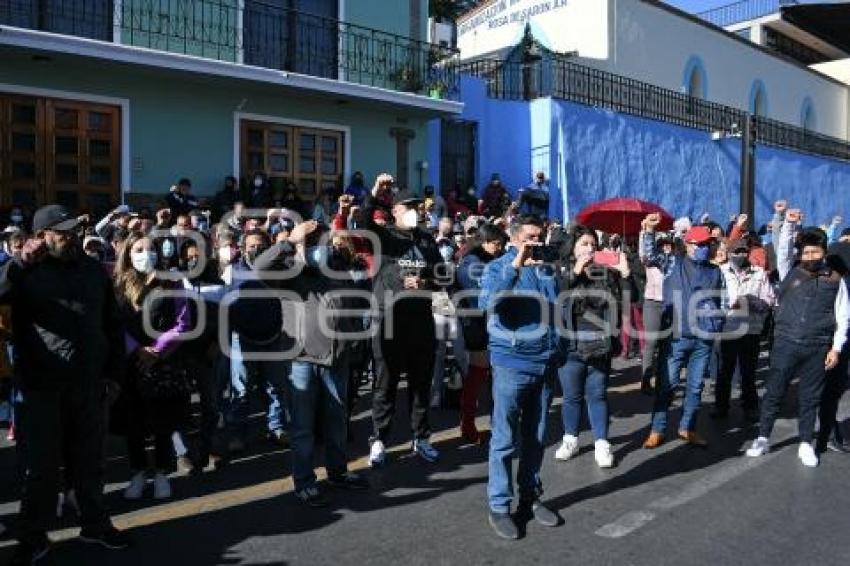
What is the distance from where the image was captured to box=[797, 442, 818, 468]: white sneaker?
6.39 m

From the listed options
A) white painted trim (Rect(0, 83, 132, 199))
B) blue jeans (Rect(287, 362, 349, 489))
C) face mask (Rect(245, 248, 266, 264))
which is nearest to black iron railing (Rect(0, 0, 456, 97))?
white painted trim (Rect(0, 83, 132, 199))

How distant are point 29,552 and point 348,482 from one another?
204 cm

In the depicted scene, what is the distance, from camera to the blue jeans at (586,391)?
21.0 feet

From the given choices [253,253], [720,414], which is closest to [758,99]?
[720,414]

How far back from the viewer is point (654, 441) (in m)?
6.85

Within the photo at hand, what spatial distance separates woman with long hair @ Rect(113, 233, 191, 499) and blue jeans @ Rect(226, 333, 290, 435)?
3.04 feet

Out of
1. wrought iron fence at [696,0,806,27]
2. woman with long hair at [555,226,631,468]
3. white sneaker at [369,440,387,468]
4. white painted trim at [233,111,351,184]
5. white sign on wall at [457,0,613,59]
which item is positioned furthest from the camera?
wrought iron fence at [696,0,806,27]

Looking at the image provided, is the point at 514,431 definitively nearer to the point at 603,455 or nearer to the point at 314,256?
the point at 603,455

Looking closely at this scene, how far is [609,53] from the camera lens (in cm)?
2119

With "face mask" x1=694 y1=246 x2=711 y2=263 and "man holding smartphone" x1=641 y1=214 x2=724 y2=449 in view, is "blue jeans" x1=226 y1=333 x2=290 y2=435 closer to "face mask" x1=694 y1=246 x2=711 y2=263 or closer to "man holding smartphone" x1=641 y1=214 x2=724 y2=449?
"man holding smartphone" x1=641 y1=214 x2=724 y2=449

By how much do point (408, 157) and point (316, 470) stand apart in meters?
11.3

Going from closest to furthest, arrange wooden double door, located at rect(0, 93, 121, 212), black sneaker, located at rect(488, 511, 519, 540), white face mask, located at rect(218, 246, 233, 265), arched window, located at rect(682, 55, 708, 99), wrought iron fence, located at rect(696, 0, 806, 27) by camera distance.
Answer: black sneaker, located at rect(488, 511, 519, 540)
white face mask, located at rect(218, 246, 233, 265)
wooden double door, located at rect(0, 93, 121, 212)
arched window, located at rect(682, 55, 708, 99)
wrought iron fence, located at rect(696, 0, 806, 27)

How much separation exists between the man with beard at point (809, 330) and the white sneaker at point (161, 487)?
448 cm

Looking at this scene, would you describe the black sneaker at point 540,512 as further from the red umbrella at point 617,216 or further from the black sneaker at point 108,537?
the red umbrella at point 617,216
